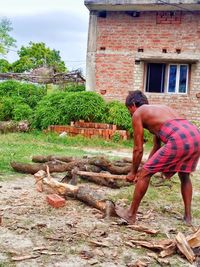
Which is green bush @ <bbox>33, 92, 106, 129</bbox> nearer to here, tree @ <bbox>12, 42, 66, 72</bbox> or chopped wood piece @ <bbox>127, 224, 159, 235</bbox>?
chopped wood piece @ <bbox>127, 224, 159, 235</bbox>

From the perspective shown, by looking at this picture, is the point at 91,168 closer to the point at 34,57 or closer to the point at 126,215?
the point at 126,215

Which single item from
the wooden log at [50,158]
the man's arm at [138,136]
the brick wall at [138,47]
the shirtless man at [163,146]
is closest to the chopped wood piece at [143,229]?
the shirtless man at [163,146]

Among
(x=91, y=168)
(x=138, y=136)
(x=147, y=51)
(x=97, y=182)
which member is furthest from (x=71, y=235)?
(x=147, y=51)

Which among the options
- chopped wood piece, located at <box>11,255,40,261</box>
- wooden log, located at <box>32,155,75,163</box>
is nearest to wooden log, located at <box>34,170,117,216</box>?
chopped wood piece, located at <box>11,255,40,261</box>

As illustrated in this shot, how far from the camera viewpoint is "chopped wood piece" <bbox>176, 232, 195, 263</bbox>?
3.65 m

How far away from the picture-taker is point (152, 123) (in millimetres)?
4570

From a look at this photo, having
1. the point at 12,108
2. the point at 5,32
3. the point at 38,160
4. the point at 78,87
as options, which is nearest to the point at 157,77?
the point at 78,87

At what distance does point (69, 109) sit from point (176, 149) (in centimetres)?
926

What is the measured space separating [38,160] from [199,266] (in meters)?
4.75

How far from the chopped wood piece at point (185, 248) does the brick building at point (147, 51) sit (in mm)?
11102

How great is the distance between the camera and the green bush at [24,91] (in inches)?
618

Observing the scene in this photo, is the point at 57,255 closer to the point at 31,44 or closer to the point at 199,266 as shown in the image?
the point at 199,266

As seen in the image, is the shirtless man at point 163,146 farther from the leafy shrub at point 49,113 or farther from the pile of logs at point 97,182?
the leafy shrub at point 49,113

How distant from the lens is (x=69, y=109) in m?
13.4
